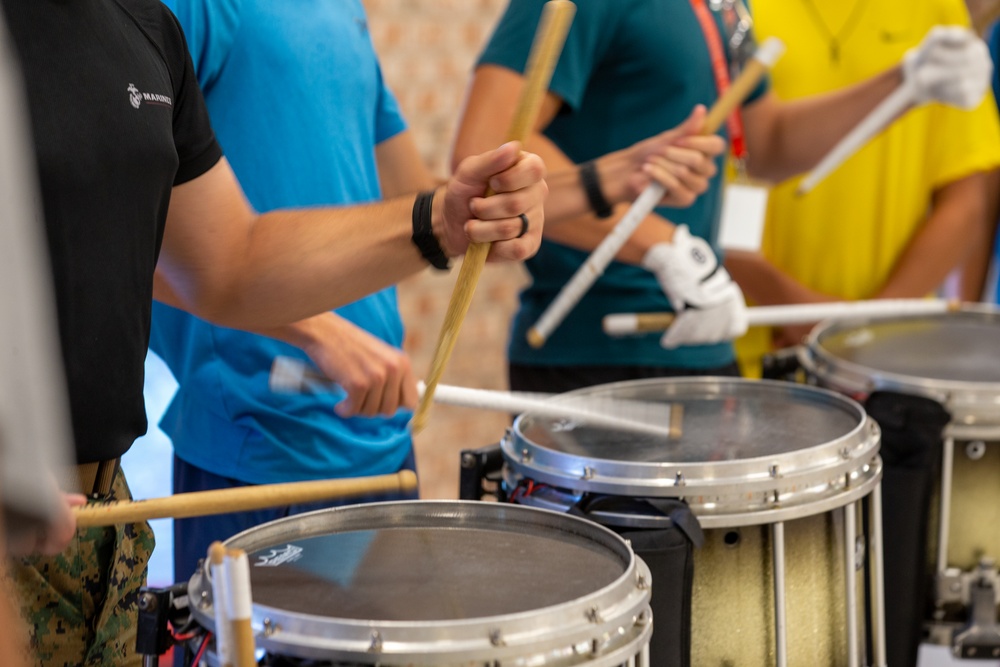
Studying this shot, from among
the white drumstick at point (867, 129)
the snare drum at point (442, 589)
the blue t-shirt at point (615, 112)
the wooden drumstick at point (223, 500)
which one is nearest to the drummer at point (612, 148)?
the blue t-shirt at point (615, 112)

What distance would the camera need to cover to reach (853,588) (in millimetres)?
1440

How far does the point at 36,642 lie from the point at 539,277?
1.22m

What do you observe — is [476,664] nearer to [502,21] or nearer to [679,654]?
[679,654]

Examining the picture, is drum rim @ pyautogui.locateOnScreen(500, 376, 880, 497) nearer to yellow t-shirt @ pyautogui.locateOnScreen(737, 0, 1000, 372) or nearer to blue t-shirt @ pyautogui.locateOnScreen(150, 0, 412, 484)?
blue t-shirt @ pyautogui.locateOnScreen(150, 0, 412, 484)

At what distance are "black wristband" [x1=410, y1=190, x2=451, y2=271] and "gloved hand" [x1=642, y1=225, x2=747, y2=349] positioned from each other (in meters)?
0.73

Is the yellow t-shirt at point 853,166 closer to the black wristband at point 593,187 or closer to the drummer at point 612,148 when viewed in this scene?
the drummer at point 612,148

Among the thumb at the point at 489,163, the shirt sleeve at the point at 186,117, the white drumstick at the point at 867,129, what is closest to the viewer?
the thumb at the point at 489,163

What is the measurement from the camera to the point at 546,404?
4.88ft

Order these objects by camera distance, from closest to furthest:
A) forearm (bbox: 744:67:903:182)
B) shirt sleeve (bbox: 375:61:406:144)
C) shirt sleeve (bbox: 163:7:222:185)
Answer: shirt sleeve (bbox: 163:7:222:185)
shirt sleeve (bbox: 375:61:406:144)
forearm (bbox: 744:67:903:182)

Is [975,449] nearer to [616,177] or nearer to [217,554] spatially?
[616,177]

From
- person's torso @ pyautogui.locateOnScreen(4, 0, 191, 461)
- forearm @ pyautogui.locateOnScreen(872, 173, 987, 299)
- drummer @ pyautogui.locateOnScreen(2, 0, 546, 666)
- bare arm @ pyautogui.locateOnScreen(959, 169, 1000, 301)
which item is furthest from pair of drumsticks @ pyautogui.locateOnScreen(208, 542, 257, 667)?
bare arm @ pyautogui.locateOnScreen(959, 169, 1000, 301)

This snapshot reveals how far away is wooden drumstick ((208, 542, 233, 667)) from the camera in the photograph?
0.93 meters

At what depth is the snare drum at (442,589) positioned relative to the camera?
96 cm

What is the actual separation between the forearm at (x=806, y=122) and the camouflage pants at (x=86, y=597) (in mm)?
1708
